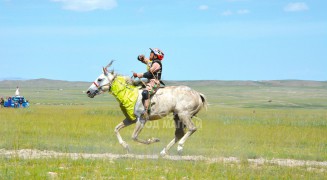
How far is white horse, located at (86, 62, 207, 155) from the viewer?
47.6 feet

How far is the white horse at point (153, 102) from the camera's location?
14.5m

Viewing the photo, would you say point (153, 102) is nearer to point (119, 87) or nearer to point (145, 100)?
point (145, 100)

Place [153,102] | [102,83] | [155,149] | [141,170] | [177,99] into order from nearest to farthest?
[141,170] → [153,102] → [102,83] → [177,99] → [155,149]

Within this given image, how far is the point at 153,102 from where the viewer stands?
14594 mm

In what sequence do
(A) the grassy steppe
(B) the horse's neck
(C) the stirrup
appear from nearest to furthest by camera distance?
1. (A) the grassy steppe
2. (C) the stirrup
3. (B) the horse's neck

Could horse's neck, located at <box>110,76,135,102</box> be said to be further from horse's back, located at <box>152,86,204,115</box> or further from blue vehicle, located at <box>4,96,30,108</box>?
A: blue vehicle, located at <box>4,96,30,108</box>

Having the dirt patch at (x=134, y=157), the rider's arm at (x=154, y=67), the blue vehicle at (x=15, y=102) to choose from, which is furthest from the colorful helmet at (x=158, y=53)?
the blue vehicle at (x=15, y=102)

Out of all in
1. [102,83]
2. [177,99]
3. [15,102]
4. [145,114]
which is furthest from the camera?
[15,102]

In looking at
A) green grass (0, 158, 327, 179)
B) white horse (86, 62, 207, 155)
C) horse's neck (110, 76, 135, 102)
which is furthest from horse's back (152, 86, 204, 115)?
green grass (0, 158, 327, 179)

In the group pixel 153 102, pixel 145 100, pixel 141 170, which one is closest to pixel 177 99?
pixel 153 102

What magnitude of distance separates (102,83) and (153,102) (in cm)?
141

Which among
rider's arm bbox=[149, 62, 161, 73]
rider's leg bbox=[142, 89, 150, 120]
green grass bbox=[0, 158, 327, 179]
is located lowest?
green grass bbox=[0, 158, 327, 179]

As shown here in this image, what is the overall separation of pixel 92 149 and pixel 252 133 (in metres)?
9.97

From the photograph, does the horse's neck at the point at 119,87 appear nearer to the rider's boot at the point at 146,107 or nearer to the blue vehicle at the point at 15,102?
the rider's boot at the point at 146,107
